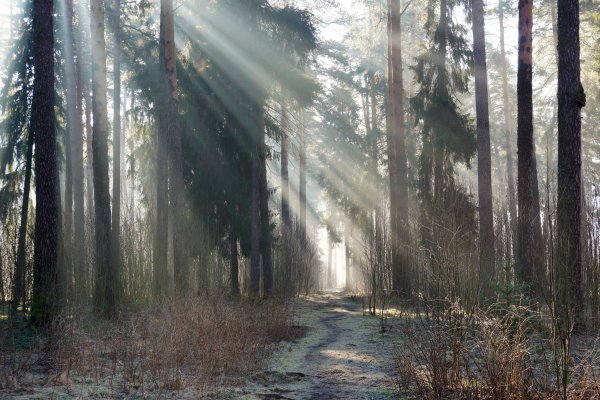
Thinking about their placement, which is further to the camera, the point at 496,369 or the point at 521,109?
the point at 521,109

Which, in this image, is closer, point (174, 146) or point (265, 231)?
point (174, 146)

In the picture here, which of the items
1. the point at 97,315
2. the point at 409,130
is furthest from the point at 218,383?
the point at 409,130

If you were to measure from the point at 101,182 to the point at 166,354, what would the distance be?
648 cm

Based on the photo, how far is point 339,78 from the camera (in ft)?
89.2

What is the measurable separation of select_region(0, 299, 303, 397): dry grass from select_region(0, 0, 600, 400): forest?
41mm

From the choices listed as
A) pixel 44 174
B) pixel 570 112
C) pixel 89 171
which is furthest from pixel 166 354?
pixel 89 171

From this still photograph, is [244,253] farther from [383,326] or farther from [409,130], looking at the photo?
[409,130]

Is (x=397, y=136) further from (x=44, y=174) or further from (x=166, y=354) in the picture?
(x=166, y=354)

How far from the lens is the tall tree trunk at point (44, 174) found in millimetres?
9656

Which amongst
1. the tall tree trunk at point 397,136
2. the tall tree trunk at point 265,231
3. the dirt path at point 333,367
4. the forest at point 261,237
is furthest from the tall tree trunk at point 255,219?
the dirt path at point 333,367

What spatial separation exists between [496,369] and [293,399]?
7.43ft

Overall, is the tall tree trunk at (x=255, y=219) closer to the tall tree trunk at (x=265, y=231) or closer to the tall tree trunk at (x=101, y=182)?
the tall tree trunk at (x=265, y=231)

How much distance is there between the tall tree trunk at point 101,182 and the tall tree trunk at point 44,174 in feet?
6.61

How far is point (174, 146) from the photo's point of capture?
13266 mm
